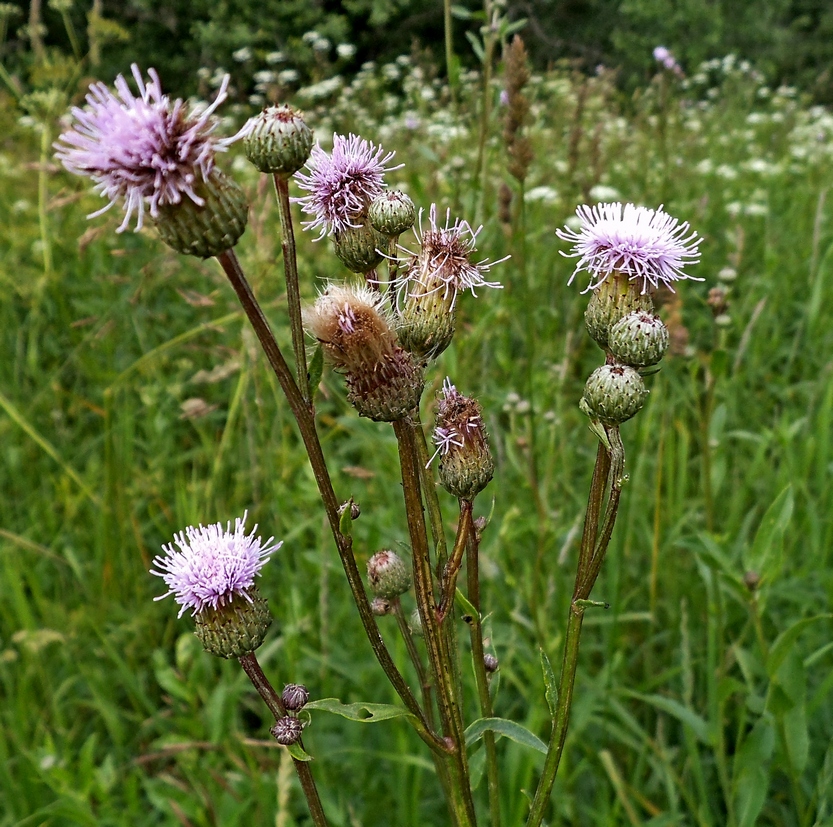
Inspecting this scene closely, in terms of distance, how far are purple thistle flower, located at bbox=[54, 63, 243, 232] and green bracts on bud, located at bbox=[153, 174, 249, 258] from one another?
0.5 inches

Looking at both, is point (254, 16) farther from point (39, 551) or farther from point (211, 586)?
point (211, 586)

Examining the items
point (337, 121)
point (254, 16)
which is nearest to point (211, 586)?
point (337, 121)

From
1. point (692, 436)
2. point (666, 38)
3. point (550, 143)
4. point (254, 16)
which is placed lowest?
point (692, 436)

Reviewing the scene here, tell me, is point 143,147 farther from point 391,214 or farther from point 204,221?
point 391,214

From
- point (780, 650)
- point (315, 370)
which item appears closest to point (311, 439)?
point (315, 370)

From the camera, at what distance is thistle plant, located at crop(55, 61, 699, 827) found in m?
0.84

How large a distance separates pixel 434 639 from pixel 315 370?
378 millimetres

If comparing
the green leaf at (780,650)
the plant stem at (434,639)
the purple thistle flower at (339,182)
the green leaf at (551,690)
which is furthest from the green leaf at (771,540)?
the purple thistle flower at (339,182)

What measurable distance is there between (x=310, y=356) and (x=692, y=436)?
2.39 meters

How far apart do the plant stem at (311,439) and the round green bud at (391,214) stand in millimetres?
283

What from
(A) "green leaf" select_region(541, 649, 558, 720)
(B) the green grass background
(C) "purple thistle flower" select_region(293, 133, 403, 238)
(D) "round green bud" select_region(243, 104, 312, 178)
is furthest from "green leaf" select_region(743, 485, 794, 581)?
(D) "round green bud" select_region(243, 104, 312, 178)

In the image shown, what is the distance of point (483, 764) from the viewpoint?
1.15 m

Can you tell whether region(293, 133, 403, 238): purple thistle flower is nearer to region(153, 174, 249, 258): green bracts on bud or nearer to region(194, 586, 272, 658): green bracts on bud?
region(153, 174, 249, 258): green bracts on bud

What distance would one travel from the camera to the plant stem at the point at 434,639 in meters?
0.98
